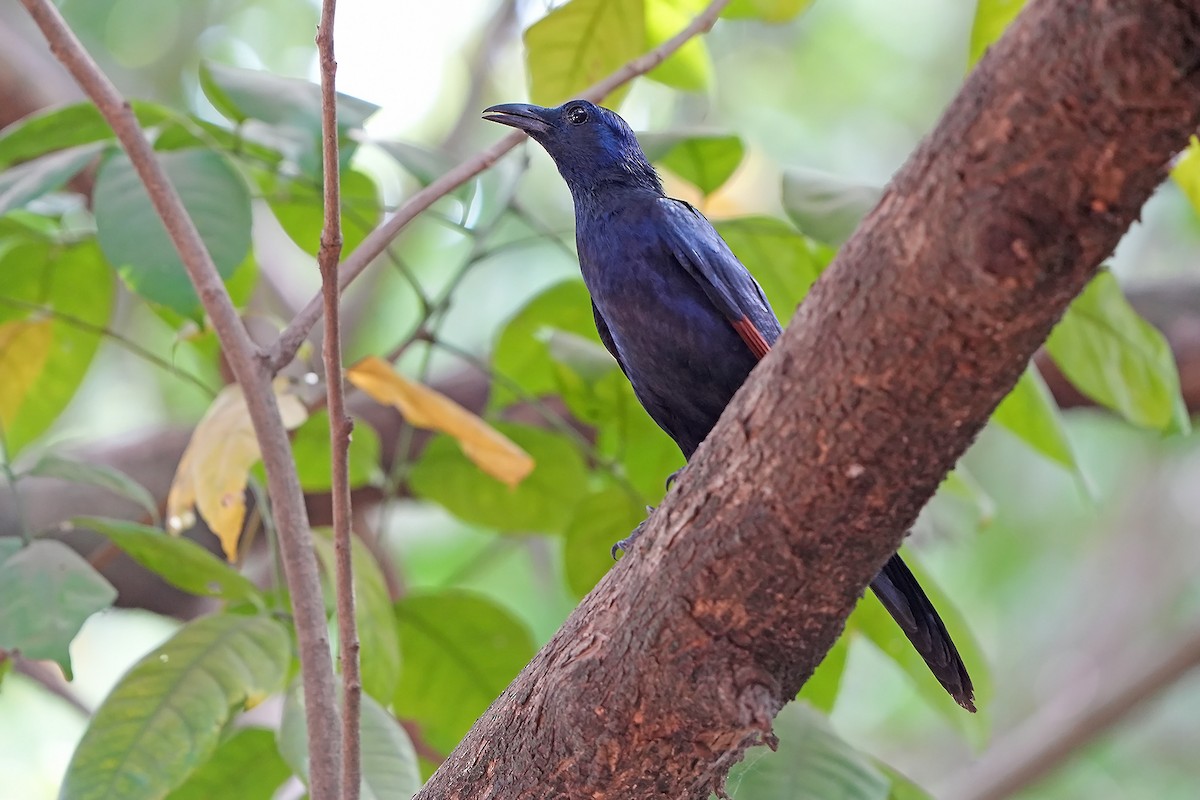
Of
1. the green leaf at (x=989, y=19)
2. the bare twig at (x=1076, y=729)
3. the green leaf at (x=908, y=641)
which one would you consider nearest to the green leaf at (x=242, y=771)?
the green leaf at (x=908, y=641)

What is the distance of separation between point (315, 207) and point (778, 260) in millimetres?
1203

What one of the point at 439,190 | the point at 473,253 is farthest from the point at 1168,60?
the point at 473,253

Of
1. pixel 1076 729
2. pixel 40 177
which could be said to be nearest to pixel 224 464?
pixel 40 177

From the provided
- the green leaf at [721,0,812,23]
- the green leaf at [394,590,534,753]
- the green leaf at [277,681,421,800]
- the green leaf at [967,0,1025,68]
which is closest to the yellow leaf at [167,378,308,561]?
the green leaf at [277,681,421,800]

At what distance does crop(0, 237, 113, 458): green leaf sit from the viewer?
299 cm

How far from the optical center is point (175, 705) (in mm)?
2051

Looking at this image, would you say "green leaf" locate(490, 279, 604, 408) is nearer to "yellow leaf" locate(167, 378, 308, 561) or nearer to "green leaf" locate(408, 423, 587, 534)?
"green leaf" locate(408, 423, 587, 534)

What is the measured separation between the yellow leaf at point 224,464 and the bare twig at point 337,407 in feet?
1.45

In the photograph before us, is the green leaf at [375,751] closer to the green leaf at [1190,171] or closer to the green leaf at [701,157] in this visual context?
the green leaf at [701,157]

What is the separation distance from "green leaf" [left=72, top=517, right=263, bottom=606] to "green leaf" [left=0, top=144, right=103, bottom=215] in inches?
25.6

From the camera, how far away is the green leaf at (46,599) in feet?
6.12

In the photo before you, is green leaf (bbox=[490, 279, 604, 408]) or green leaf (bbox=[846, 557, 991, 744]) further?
green leaf (bbox=[490, 279, 604, 408])

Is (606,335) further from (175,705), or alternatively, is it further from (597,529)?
(175,705)

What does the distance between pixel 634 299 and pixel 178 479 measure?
100 centimetres
